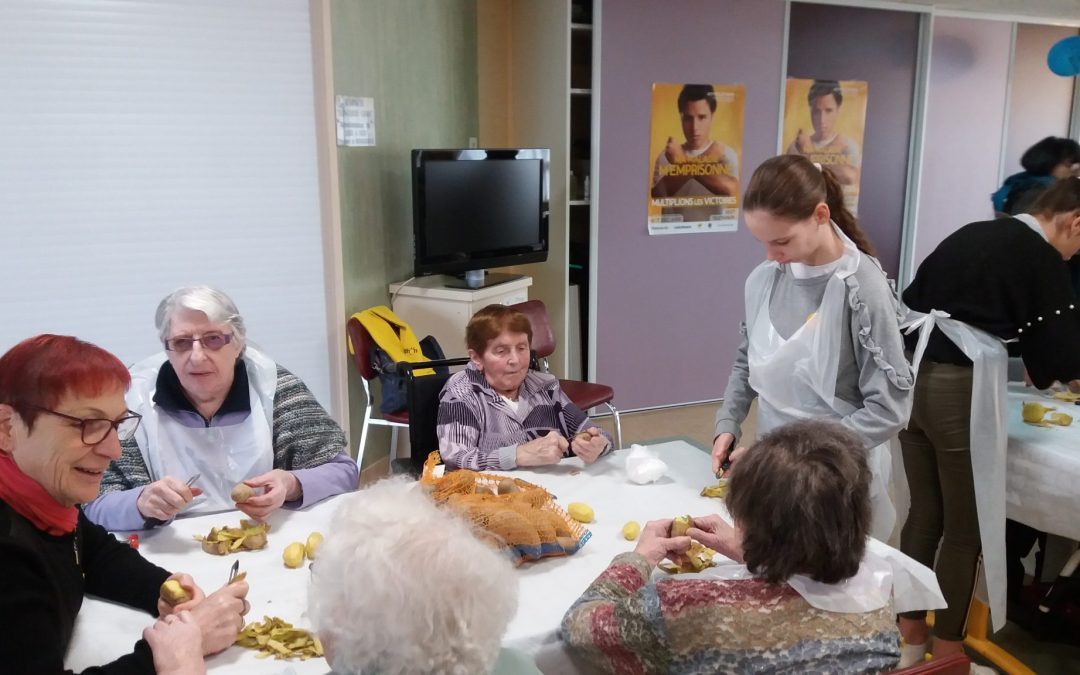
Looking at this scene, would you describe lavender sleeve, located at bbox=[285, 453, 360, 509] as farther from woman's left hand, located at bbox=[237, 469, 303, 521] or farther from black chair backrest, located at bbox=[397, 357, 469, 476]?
black chair backrest, located at bbox=[397, 357, 469, 476]

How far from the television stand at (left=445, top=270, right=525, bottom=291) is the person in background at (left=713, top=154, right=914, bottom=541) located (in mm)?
2029

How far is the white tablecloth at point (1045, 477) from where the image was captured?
217 centimetres

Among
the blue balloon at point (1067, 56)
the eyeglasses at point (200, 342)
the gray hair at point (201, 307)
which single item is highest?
the blue balloon at point (1067, 56)

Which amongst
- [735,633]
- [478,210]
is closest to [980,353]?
[735,633]

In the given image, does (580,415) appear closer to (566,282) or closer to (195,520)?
(195,520)

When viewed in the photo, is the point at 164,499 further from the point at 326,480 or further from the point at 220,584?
the point at 326,480

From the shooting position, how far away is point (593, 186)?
4309 mm

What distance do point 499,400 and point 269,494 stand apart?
2.47ft

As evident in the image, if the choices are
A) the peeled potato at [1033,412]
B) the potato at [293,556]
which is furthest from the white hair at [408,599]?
the peeled potato at [1033,412]

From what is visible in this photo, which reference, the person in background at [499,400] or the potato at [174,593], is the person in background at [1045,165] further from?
the potato at [174,593]

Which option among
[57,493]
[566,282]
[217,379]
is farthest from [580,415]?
[566,282]

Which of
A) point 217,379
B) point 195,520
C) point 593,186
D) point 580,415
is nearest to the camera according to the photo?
point 195,520

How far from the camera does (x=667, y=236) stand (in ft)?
15.0

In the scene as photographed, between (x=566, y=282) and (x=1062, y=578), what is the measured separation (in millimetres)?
2573
